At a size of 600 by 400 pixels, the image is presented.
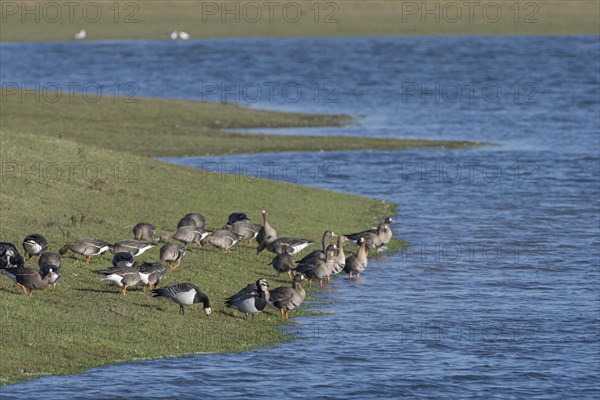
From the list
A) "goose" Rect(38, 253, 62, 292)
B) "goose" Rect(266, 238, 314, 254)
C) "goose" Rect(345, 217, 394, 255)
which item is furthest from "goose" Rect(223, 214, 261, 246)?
"goose" Rect(38, 253, 62, 292)

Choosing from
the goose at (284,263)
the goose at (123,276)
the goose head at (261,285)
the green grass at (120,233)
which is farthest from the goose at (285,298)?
the goose at (123,276)

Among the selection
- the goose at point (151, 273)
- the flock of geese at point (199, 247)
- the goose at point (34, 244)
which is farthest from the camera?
the goose at point (34, 244)

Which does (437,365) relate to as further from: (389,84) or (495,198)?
(389,84)

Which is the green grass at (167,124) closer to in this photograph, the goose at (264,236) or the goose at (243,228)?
the goose at (243,228)

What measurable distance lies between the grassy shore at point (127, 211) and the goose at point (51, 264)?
466 mm

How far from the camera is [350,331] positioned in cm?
2508

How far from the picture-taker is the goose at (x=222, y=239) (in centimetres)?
3039

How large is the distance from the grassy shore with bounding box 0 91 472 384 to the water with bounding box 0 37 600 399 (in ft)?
3.06

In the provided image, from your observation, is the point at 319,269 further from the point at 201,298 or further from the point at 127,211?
the point at 127,211

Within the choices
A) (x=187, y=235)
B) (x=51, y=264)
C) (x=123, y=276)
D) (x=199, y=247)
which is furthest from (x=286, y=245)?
(x=51, y=264)

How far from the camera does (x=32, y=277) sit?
78.1 ft

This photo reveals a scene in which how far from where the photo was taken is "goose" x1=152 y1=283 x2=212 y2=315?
24172 millimetres

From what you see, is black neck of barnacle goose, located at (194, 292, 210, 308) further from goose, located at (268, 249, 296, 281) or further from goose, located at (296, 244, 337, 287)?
goose, located at (296, 244, 337, 287)

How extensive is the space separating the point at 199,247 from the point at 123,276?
640 centimetres
